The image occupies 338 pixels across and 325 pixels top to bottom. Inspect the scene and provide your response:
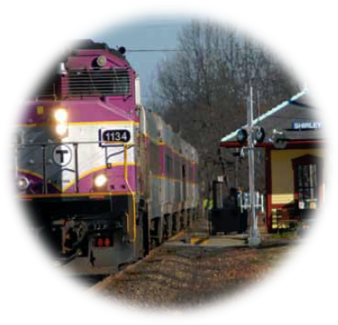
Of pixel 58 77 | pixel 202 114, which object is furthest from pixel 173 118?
pixel 58 77

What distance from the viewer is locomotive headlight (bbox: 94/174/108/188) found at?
1127cm

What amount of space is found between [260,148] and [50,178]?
6.95 feet

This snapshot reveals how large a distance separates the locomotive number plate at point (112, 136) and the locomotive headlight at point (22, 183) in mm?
866

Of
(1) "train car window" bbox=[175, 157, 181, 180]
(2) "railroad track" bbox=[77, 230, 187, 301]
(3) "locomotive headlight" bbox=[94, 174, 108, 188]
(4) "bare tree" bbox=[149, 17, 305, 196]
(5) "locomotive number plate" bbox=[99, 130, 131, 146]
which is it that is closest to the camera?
(2) "railroad track" bbox=[77, 230, 187, 301]

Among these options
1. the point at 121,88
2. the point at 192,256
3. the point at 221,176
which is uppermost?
the point at 121,88

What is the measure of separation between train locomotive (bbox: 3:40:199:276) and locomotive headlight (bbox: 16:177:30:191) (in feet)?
0.04

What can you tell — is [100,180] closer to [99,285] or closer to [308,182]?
[99,285]

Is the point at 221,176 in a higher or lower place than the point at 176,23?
lower

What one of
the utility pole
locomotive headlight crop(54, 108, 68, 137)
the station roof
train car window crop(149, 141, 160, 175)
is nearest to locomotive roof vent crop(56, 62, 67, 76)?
locomotive headlight crop(54, 108, 68, 137)

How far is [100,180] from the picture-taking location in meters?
11.3

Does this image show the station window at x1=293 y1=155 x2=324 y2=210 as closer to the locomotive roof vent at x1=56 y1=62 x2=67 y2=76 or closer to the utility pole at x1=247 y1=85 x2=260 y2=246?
the utility pole at x1=247 y1=85 x2=260 y2=246

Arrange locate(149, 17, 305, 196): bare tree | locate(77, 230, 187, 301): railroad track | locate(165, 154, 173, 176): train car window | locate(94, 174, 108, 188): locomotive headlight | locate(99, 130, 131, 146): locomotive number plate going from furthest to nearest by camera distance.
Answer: locate(165, 154, 173, 176): train car window < locate(99, 130, 131, 146): locomotive number plate < locate(94, 174, 108, 188): locomotive headlight < locate(149, 17, 305, 196): bare tree < locate(77, 230, 187, 301): railroad track

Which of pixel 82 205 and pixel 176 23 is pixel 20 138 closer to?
pixel 82 205

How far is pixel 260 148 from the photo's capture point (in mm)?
11195
